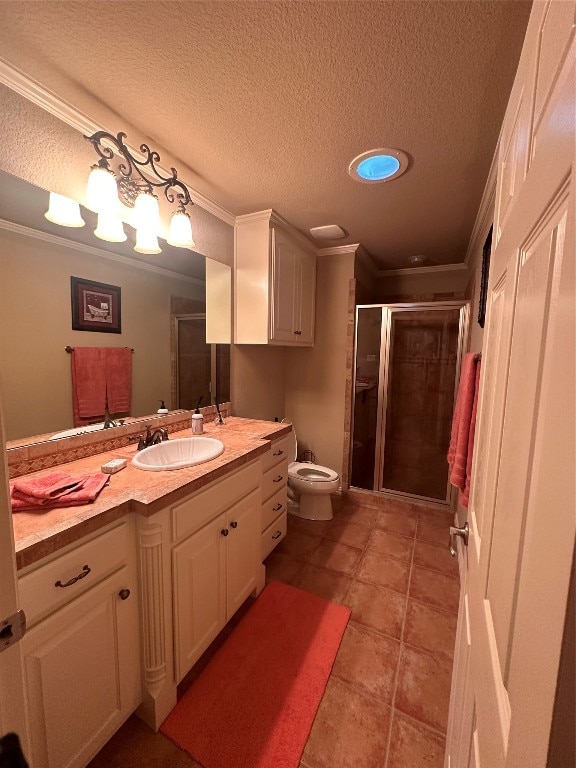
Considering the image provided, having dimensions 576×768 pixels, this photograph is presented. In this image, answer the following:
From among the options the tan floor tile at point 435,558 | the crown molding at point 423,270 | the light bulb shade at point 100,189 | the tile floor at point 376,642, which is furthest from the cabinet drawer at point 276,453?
the crown molding at point 423,270

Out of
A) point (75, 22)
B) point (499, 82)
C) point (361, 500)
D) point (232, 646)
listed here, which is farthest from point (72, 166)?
point (361, 500)

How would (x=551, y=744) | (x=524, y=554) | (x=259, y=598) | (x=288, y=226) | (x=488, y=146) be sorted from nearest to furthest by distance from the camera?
(x=551, y=744) → (x=524, y=554) → (x=488, y=146) → (x=259, y=598) → (x=288, y=226)

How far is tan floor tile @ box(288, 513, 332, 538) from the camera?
2.39m

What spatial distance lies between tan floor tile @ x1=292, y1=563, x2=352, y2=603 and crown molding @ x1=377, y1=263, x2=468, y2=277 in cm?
297

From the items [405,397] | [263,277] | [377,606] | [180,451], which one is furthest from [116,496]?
[405,397]

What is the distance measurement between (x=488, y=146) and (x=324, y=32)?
36.0 inches

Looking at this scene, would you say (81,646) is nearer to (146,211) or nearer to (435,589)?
(146,211)

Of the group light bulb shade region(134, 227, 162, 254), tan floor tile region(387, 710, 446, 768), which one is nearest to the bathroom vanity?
tan floor tile region(387, 710, 446, 768)

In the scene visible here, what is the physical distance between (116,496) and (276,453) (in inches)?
40.2

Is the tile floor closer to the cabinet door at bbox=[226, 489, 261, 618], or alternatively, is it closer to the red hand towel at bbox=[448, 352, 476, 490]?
the cabinet door at bbox=[226, 489, 261, 618]

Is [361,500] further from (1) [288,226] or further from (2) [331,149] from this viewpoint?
(2) [331,149]

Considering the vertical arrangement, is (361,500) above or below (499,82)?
below

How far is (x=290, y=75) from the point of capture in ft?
3.55

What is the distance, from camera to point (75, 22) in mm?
914
